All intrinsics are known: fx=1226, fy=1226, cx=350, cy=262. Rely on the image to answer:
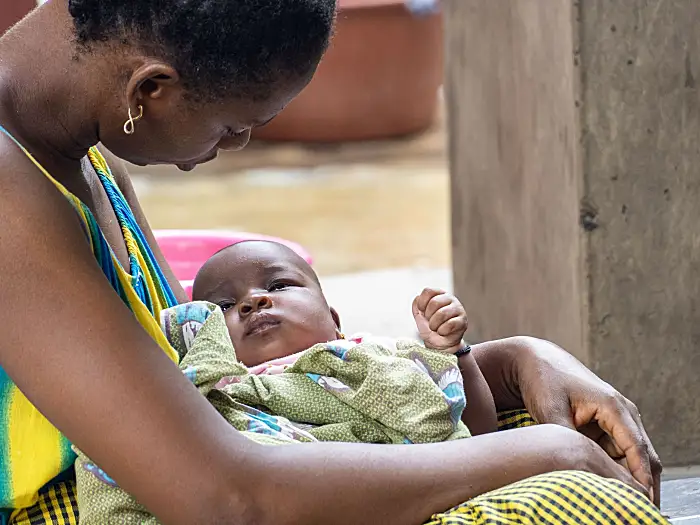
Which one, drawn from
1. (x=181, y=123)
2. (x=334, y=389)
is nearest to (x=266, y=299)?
(x=334, y=389)

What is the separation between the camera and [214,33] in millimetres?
1558

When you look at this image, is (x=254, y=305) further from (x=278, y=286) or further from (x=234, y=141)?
(x=234, y=141)

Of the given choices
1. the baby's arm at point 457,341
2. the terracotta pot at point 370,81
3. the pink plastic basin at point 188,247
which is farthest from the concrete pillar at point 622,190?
the terracotta pot at point 370,81

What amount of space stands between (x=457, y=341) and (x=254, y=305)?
0.43 metres

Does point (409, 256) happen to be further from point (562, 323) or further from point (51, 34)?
point (51, 34)

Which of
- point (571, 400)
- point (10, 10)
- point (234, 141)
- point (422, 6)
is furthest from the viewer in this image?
point (422, 6)

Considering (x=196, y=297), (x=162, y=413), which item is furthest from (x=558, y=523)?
(x=196, y=297)

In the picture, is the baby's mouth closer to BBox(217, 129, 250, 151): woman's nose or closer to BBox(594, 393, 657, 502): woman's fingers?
BBox(217, 129, 250, 151): woman's nose

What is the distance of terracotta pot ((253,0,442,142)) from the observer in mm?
7691

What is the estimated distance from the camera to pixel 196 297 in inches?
92.5

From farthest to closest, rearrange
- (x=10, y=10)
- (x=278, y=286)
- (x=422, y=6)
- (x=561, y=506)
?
(x=422, y=6) < (x=10, y=10) < (x=278, y=286) < (x=561, y=506)

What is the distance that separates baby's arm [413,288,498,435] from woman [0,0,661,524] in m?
0.27

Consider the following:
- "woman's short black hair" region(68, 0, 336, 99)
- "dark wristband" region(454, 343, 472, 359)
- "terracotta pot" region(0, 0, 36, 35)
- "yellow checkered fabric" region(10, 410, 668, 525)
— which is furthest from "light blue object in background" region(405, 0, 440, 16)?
"yellow checkered fabric" region(10, 410, 668, 525)

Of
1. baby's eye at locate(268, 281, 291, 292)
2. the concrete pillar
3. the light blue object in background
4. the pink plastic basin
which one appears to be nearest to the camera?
baby's eye at locate(268, 281, 291, 292)
